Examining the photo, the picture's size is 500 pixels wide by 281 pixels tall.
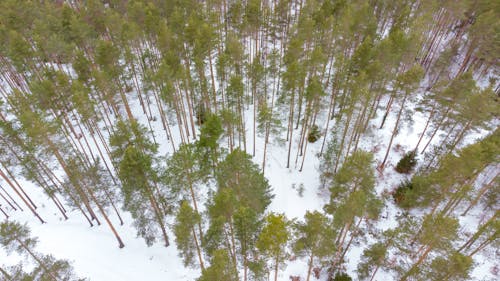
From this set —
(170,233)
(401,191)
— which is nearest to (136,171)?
(170,233)

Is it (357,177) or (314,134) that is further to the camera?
(314,134)

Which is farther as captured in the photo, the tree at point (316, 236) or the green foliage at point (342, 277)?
the green foliage at point (342, 277)

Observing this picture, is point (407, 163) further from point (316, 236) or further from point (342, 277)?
point (316, 236)

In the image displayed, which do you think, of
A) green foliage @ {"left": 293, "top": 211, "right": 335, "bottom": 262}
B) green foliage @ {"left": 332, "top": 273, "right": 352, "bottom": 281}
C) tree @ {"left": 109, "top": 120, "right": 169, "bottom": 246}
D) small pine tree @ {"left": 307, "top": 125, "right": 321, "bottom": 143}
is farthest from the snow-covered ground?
green foliage @ {"left": 293, "top": 211, "right": 335, "bottom": 262}

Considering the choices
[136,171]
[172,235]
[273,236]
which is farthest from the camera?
[172,235]

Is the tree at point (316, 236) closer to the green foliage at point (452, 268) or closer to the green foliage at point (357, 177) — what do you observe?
the green foliage at point (357, 177)

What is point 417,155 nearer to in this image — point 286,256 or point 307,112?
point 307,112

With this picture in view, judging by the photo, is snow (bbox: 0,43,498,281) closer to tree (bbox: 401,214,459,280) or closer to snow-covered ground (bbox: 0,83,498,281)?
snow-covered ground (bbox: 0,83,498,281)

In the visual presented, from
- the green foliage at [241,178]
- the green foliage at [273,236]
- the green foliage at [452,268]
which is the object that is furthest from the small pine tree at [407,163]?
the green foliage at [273,236]

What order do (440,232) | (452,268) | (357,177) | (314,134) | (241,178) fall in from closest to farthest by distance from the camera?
(452,268) → (440,232) → (357,177) → (241,178) → (314,134)
